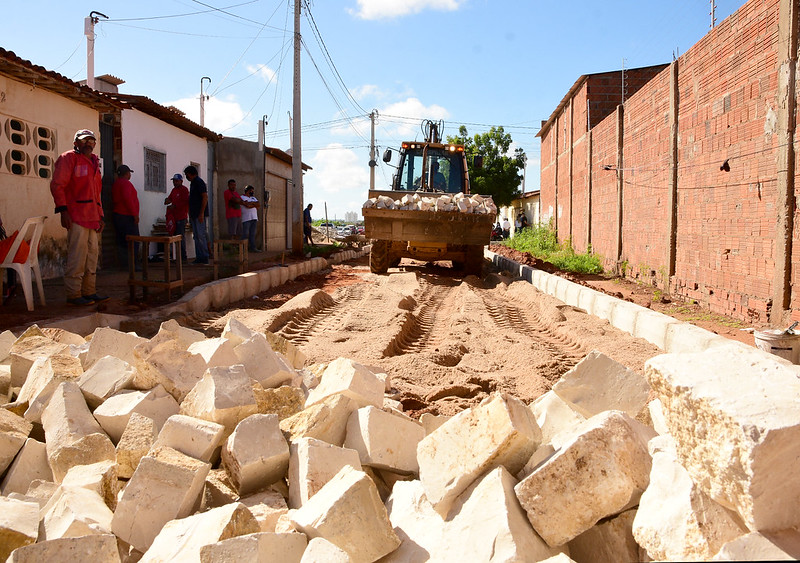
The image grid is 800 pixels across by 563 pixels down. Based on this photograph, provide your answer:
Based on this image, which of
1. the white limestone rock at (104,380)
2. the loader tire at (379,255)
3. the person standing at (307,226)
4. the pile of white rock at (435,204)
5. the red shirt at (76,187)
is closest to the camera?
the white limestone rock at (104,380)

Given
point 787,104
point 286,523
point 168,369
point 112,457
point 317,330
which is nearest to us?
point 286,523

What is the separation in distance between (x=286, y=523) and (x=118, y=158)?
11.7 metres

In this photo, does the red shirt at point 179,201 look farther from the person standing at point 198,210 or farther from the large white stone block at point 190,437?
the large white stone block at point 190,437

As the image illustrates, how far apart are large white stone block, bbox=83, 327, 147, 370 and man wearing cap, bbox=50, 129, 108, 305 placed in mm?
3565

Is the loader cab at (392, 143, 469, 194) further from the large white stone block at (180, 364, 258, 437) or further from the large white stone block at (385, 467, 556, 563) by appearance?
the large white stone block at (385, 467, 556, 563)

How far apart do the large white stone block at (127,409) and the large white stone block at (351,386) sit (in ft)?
2.43

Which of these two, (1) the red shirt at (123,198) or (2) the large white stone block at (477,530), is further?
(1) the red shirt at (123,198)

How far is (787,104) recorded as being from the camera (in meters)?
6.26

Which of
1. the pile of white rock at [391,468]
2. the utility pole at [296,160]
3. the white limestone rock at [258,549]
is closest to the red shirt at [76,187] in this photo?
the pile of white rock at [391,468]

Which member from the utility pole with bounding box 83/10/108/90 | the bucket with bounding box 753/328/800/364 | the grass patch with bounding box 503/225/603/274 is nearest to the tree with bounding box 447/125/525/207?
the grass patch with bounding box 503/225/603/274

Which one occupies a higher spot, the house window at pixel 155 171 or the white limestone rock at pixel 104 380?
the house window at pixel 155 171

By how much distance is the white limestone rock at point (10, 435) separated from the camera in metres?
2.89

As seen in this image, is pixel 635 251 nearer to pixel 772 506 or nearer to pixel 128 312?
pixel 128 312

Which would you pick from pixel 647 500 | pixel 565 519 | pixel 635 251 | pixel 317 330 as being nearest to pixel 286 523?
pixel 565 519
